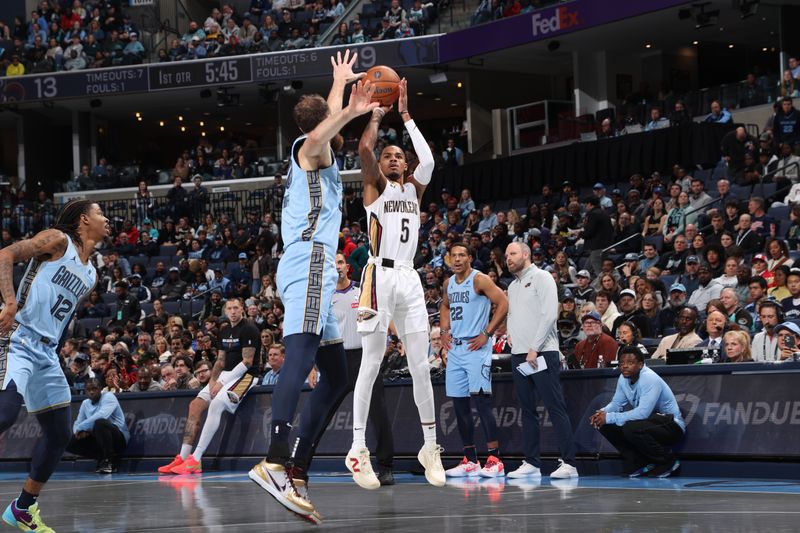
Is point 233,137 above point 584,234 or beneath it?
above

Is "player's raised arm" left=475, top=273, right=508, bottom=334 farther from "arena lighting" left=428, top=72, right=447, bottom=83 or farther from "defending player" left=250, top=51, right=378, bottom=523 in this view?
"arena lighting" left=428, top=72, right=447, bottom=83

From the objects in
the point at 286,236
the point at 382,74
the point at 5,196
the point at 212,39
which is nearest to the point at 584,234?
the point at 382,74

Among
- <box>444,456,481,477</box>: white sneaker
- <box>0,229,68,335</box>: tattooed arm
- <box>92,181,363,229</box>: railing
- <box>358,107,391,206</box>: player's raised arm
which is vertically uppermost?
<box>92,181,363,229</box>: railing

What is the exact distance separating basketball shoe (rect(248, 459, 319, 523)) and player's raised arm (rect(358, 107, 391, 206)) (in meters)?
2.42

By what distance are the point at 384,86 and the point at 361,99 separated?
4.58 ft

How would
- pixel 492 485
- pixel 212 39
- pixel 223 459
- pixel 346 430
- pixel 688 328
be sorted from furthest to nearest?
pixel 212 39, pixel 223 459, pixel 346 430, pixel 688 328, pixel 492 485

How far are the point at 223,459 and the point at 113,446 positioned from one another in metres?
1.62

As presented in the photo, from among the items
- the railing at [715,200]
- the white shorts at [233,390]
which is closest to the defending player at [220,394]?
the white shorts at [233,390]

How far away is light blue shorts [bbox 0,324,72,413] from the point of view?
23.1 feet

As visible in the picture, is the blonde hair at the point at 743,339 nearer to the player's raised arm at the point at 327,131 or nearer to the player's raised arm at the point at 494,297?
→ the player's raised arm at the point at 494,297

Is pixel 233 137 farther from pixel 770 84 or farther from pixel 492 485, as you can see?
pixel 492 485

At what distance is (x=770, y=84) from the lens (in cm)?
2486

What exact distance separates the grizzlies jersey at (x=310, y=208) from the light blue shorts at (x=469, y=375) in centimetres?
383

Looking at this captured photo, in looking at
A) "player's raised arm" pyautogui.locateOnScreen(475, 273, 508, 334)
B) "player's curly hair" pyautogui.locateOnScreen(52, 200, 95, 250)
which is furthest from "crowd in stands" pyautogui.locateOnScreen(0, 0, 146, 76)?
"player's curly hair" pyautogui.locateOnScreen(52, 200, 95, 250)
